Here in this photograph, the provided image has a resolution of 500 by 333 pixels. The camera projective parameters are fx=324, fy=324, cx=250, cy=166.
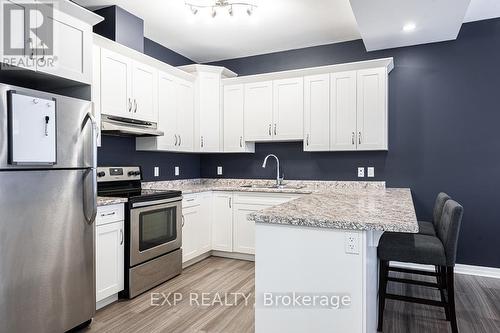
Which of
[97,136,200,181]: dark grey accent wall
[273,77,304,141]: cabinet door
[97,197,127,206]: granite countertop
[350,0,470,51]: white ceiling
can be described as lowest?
[97,197,127,206]: granite countertop

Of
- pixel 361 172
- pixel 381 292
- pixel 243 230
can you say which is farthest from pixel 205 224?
pixel 381 292

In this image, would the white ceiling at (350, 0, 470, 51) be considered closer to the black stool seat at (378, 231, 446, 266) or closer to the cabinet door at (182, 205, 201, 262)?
the black stool seat at (378, 231, 446, 266)

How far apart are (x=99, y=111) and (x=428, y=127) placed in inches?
139

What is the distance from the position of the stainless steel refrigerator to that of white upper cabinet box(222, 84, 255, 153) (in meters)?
2.30

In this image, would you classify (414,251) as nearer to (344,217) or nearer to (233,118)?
(344,217)

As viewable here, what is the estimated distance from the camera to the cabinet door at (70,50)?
229 centimetres

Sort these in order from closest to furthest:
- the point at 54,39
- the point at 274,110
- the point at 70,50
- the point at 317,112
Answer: the point at 54,39
the point at 70,50
the point at 317,112
the point at 274,110

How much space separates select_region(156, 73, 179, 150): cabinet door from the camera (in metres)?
3.75

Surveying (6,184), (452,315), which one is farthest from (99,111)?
(452,315)

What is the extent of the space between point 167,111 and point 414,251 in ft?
9.67

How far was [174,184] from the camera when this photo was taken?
4422mm

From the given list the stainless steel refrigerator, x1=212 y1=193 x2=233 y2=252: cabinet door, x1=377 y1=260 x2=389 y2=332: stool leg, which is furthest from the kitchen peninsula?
x1=212 y1=193 x2=233 y2=252: cabinet door

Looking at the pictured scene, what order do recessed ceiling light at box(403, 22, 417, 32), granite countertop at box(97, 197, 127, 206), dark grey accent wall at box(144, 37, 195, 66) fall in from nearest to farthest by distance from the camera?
granite countertop at box(97, 197, 127, 206), recessed ceiling light at box(403, 22, 417, 32), dark grey accent wall at box(144, 37, 195, 66)

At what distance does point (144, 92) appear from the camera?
11.5 feet
